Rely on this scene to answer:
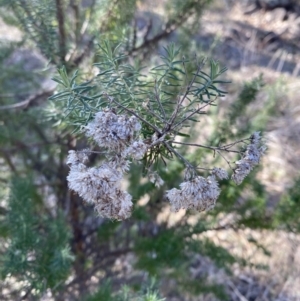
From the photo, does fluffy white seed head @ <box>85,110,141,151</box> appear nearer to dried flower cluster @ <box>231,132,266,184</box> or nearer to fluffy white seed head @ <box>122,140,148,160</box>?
fluffy white seed head @ <box>122,140,148,160</box>

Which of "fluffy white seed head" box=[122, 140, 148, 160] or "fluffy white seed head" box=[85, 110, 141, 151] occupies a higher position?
"fluffy white seed head" box=[85, 110, 141, 151]

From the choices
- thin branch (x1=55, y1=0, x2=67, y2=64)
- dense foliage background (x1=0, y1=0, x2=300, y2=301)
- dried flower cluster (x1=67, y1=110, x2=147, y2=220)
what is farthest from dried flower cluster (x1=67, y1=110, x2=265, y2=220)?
thin branch (x1=55, y1=0, x2=67, y2=64)

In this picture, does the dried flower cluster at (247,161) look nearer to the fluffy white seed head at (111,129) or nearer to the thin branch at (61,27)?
the fluffy white seed head at (111,129)

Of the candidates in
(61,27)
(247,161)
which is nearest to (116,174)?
(247,161)

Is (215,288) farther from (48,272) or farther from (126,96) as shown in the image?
(126,96)

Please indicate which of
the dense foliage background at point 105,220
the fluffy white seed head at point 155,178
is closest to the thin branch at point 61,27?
the dense foliage background at point 105,220

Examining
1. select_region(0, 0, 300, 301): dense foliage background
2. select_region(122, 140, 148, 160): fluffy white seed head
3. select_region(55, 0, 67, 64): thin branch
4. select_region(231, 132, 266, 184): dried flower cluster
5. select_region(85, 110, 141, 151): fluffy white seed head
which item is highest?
select_region(85, 110, 141, 151): fluffy white seed head

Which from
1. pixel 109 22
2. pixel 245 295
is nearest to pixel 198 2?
pixel 109 22
